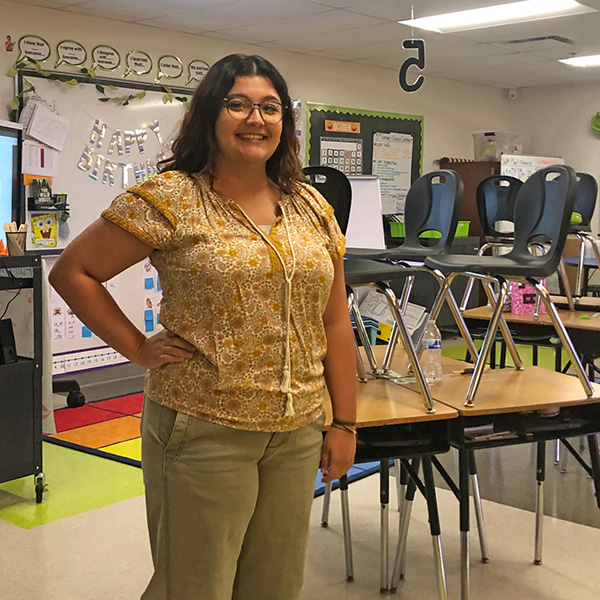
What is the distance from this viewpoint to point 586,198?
16.3ft

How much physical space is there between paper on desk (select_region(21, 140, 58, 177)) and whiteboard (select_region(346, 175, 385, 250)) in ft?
7.08

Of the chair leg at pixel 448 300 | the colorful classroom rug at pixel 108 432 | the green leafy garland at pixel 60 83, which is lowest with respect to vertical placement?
the colorful classroom rug at pixel 108 432

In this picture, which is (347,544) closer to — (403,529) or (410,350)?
(403,529)

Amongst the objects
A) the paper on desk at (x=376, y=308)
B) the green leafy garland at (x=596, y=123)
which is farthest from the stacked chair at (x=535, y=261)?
the green leafy garland at (x=596, y=123)

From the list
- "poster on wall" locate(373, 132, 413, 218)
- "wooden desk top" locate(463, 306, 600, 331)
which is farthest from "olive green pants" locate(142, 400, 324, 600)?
"poster on wall" locate(373, 132, 413, 218)

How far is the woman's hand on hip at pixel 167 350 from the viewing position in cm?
150

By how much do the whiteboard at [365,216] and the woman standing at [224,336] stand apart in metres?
4.53

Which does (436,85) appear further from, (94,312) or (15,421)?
(94,312)

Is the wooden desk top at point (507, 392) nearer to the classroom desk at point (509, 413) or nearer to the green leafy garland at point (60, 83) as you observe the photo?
→ the classroom desk at point (509, 413)

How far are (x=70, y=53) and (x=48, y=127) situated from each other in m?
0.53

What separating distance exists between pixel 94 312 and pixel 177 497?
1.24 feet

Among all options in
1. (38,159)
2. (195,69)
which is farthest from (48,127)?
(195,69)

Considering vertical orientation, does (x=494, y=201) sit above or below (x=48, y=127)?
below

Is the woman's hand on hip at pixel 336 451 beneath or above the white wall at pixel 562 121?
beneath
